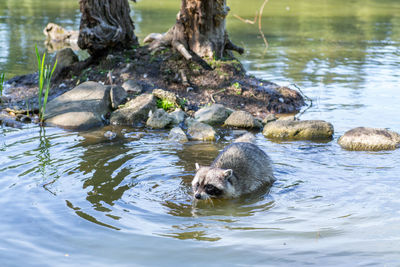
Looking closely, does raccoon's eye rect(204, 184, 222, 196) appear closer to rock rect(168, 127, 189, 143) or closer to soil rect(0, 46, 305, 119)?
rock rect(168, 127, 189, 143)

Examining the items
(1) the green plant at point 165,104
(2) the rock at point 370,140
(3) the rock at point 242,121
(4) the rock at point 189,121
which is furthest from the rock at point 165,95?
(2) the rock at point 370,140

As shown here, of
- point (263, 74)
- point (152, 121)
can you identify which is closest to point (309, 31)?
point (263, 74)

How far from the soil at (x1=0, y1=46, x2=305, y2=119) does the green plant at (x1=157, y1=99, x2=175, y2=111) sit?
1.09 feet

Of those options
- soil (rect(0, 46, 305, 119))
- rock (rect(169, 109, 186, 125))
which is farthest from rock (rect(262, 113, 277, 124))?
rock (rect(169, 109, 186, 125))

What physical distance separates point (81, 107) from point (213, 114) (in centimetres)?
240

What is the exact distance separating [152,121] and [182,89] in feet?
4.81

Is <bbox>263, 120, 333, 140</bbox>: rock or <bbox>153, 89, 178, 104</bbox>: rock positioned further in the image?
<bbox>153, 89, 178, 104</bbox>: rock

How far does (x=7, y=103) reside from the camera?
1017 centimetres

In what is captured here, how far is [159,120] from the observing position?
29.8ft

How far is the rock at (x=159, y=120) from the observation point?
29.7 ft

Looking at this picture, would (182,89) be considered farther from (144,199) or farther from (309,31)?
(309,31)

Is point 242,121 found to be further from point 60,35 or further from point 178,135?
point 60,35

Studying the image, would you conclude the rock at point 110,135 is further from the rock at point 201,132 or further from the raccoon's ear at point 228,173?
the raccoon's ear at point 228,173

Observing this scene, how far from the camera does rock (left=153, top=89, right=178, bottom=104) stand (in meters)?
9.66
